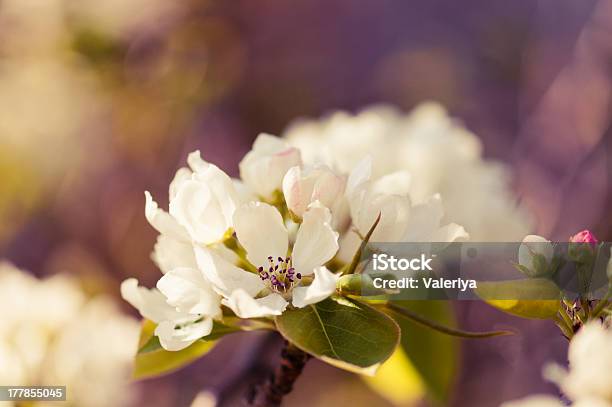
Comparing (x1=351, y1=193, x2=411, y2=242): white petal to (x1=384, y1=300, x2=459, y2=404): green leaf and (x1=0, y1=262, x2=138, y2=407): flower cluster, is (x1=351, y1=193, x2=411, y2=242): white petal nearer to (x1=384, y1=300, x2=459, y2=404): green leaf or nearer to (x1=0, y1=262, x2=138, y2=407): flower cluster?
(x1=384, y1=300, x2=459, y2=404): green leaf

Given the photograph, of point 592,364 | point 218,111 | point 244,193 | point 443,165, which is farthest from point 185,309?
point 218,111

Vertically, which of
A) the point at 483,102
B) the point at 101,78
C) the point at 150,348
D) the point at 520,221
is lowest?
the point at 150,348

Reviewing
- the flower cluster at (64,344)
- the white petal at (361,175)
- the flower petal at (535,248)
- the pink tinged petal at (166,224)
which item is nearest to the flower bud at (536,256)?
the flower petal at (535,248)

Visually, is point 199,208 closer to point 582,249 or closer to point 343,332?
point 343,332

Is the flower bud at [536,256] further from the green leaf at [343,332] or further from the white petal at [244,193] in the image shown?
the white petal at [244,193]

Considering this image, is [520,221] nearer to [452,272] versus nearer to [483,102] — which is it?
[452,272]

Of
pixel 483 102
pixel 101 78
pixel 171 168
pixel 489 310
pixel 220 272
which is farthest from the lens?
pixel 483 102

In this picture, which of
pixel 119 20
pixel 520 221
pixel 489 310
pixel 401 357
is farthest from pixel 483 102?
pixel 401 357
